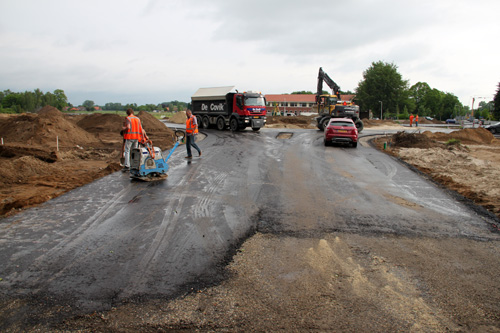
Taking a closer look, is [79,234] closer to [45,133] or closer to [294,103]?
[45,133]

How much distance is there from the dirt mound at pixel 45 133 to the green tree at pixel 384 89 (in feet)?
273

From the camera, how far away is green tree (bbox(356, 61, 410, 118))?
300 ft

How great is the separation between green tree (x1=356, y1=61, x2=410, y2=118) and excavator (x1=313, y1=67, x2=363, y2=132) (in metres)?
63.5

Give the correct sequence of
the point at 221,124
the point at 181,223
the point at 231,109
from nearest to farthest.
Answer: the point at 181,223 → the point at 231,109 → the point at 221,124

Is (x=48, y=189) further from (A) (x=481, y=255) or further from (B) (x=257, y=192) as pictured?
(A) (x=481, y=255)

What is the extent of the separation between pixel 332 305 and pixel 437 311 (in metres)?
1.10

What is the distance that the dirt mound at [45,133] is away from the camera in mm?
19797

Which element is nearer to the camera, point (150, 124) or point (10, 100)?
point (150, 124)

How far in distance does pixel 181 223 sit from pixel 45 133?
57.5ft

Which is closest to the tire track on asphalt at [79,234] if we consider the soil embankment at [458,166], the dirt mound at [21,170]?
the dirt mound at [21,170]

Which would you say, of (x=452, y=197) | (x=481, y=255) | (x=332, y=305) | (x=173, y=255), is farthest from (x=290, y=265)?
(x=452, y=197)

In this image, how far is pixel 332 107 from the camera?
29344 millimetres

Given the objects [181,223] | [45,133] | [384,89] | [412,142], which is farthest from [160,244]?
[384,89]

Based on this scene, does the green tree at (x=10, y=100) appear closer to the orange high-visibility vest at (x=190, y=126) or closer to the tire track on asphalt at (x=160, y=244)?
the orange high-visibility vest at (x=190, y=126)
